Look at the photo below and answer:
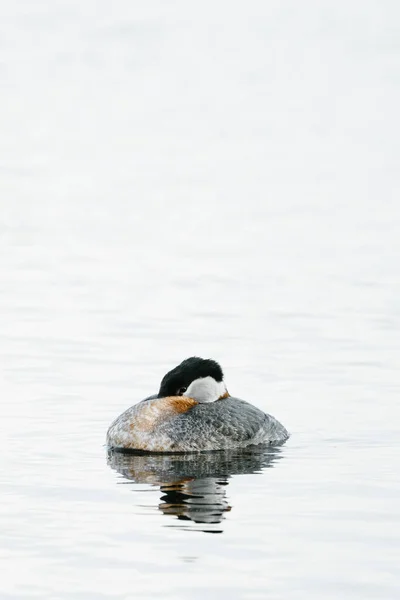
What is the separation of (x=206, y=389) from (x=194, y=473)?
6.53ft

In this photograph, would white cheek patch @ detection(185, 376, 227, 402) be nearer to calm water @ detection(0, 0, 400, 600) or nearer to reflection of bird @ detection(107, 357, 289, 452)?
reflection of bird @ detection(107, 357, 289, 452)

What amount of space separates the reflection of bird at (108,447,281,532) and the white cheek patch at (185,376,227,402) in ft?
2.74

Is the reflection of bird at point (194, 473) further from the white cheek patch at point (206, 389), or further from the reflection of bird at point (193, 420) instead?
the white cheek patch at point (206, 389)

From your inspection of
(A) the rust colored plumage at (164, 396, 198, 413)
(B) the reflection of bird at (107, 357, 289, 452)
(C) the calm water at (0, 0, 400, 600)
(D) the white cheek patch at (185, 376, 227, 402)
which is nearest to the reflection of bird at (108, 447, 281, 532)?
(C) the calm water at (0, 0, 400, 600)

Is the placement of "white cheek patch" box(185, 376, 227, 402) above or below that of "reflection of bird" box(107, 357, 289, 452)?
above

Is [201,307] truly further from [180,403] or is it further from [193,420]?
[193,420]

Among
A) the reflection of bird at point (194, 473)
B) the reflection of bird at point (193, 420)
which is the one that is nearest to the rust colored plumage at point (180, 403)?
the reflection of bird at point (193, 420)

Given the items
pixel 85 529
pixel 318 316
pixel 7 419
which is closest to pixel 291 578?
pixel 85 529

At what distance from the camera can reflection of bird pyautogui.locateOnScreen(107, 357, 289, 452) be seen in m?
16.9

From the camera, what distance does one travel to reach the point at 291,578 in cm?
1198

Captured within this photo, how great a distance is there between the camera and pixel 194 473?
51.6ft

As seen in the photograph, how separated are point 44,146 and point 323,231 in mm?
14696

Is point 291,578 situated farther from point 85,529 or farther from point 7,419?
point 7,419

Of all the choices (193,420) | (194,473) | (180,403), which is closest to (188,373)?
(180,403)
